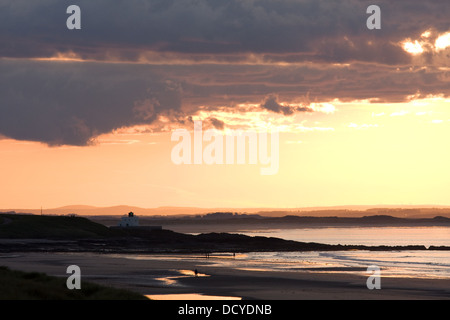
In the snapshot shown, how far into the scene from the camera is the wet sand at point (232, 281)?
173 ft

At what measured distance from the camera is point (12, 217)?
15125 centimetres

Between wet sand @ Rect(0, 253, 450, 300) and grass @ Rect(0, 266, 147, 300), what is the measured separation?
761 cm

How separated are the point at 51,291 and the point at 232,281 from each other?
2282 centimetres

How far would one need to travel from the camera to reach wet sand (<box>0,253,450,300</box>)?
5262cm

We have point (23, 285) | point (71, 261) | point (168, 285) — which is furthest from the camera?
point (71, 261)

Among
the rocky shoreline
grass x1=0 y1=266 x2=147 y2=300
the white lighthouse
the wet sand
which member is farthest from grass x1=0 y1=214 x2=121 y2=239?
grass x1=0 y1=266 x2=147 y2=300

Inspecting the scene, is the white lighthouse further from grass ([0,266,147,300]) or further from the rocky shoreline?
grass ([0,266,147,300])

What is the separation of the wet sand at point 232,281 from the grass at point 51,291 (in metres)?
7.61

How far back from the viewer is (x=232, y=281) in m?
61.9

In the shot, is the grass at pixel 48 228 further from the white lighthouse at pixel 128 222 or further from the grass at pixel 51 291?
the grass at pixel 51 291
